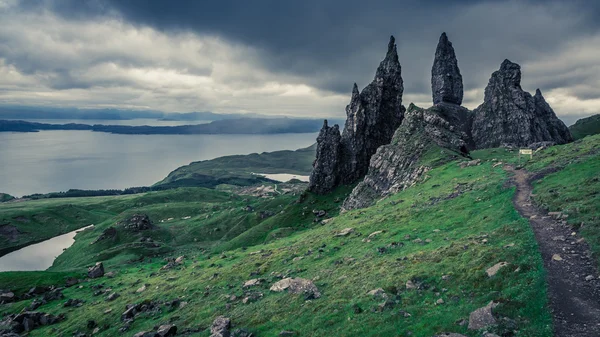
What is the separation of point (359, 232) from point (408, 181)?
118 ft

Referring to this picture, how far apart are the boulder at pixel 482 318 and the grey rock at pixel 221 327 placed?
1916 centimetres

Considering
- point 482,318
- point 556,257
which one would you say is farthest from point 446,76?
point 482,318

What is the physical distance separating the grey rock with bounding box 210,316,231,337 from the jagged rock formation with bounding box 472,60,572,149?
455 feet

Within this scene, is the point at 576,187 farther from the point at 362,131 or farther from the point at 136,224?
the point at 136,224

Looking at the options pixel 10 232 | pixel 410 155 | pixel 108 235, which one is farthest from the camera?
pixel 10 232

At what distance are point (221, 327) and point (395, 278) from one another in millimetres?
15721

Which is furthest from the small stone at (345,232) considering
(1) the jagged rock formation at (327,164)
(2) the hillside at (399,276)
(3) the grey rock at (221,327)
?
(1) the jagged rock formation at (327,164)

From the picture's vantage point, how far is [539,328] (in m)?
19.1

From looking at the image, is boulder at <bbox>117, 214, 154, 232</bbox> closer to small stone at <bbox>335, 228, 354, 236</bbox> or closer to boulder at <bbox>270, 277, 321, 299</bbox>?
small stone at <bbox>335, 228, 354, 236</bbox>

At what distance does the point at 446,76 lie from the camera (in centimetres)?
17988

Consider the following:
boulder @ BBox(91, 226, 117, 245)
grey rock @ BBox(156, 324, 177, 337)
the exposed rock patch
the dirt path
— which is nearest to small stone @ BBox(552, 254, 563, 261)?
the dirt path

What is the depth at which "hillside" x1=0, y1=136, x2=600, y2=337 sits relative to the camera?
23.7m

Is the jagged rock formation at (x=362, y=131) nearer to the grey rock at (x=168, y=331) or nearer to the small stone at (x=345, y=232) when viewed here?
the small stone at (x=345, y=232)

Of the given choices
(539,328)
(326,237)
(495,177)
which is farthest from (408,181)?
(539,328)
